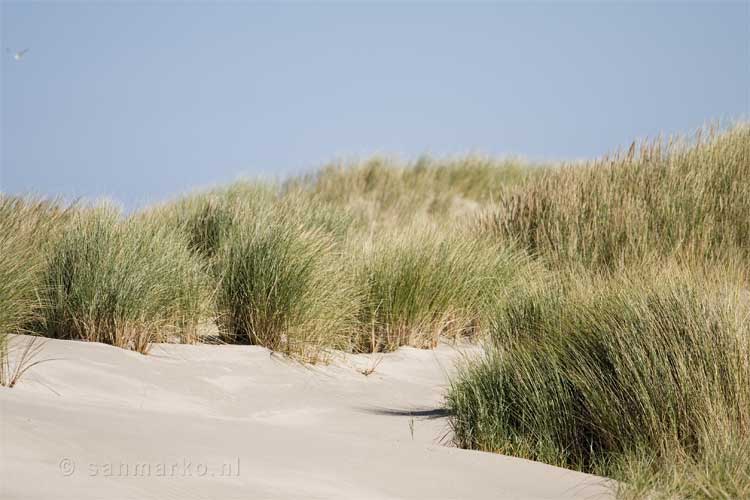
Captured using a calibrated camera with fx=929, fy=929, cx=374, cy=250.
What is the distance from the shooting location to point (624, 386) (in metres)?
3.89

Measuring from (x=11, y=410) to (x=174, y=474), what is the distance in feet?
2.56

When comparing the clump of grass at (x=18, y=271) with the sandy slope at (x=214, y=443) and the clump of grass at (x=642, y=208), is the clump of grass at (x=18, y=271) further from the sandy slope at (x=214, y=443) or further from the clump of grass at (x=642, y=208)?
the clump of grass at (x=642, y=208)

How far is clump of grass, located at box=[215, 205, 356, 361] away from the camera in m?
6.14

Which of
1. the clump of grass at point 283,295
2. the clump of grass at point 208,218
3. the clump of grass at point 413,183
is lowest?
the clump of grass at point 283,295

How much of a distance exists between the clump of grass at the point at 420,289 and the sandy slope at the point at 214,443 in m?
1.45

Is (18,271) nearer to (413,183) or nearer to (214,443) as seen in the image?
(214,443)

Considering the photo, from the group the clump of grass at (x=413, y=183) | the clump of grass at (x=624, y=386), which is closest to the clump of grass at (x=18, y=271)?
the clump of grass at (x=624, y=386)

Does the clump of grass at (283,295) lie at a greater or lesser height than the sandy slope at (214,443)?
greater

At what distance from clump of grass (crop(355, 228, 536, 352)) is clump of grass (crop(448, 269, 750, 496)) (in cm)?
234

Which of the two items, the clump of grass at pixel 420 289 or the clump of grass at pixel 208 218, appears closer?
the clump of grass at pixel 420 289

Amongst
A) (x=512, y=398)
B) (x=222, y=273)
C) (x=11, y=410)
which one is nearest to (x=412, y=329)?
(x=222, y=273)

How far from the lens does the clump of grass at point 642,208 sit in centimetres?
812

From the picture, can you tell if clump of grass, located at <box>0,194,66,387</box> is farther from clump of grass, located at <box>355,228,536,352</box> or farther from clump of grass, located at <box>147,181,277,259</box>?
clump of grass, located at <box>355,228,536,352</box>

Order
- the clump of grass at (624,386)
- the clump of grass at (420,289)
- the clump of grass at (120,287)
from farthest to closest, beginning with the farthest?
the clump of grass at (420,289) < the clump of grass at (120,287) < the clump of grass at (624,386)
